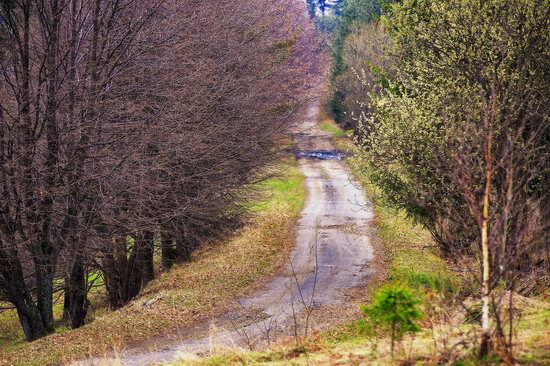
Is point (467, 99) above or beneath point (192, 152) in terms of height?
above

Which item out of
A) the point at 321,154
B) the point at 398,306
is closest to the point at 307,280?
the point at 398,306

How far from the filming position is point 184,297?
19.0 metres

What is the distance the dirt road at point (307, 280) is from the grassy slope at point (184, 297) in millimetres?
657

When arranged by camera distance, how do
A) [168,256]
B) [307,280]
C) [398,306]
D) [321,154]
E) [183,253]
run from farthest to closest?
[321,154] < [168,256] < [183,253] < [307,280] < [398,306]

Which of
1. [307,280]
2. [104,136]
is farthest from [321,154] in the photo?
[104,136]

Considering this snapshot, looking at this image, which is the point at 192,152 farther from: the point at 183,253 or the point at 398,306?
the point at 398,306

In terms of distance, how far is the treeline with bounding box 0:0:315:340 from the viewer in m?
16.3

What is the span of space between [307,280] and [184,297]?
3.94 meters

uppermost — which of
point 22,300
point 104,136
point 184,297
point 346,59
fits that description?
point 346,59

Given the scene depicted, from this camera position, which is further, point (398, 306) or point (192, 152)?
point (192, 152)

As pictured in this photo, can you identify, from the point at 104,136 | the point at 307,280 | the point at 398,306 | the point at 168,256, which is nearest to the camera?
the point at 398,306

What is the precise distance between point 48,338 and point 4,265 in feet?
7.83

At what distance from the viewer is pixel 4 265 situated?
17.2m

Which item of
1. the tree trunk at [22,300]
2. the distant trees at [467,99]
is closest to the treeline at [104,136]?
the tree trunk at [22,300]
